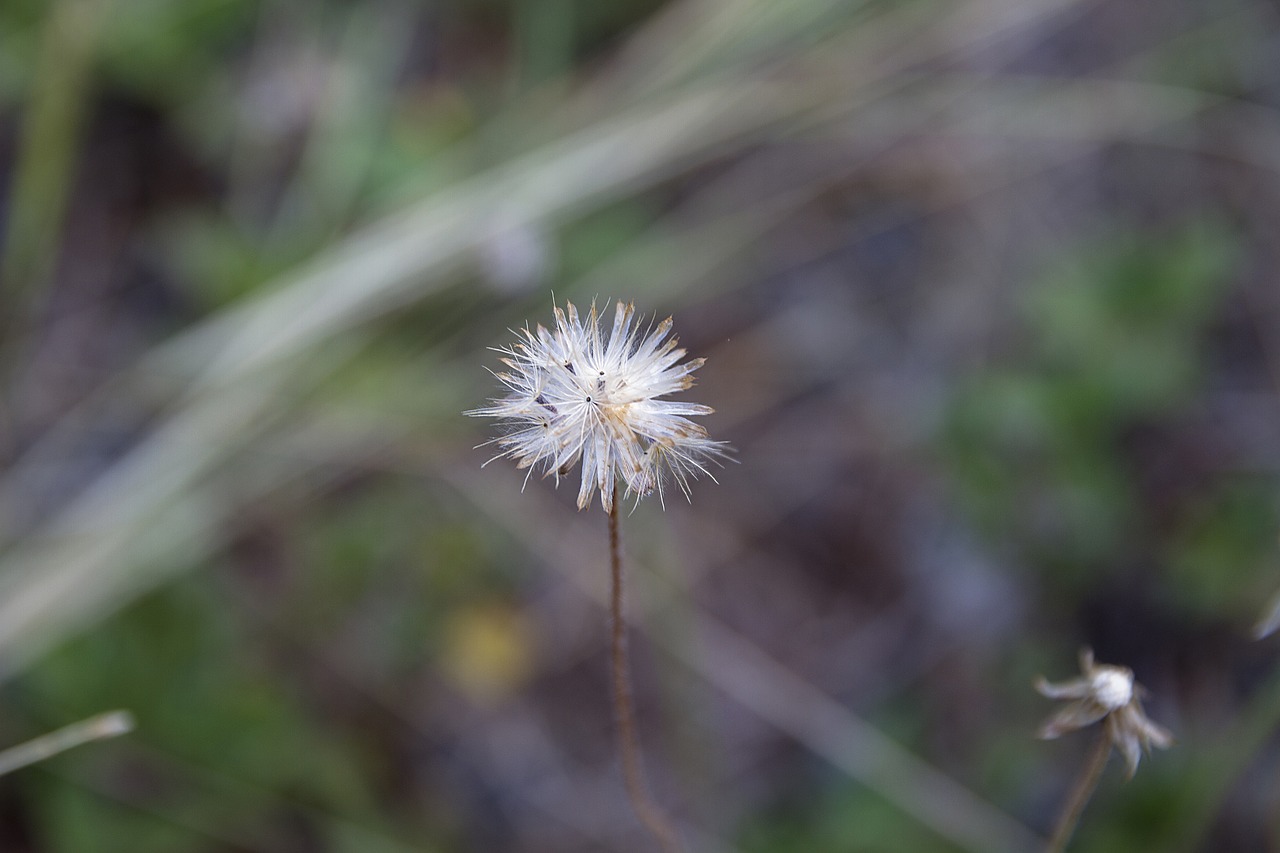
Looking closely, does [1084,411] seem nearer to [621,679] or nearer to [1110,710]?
[1110,710]

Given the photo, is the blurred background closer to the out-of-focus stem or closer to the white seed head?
the out-of-focus stem

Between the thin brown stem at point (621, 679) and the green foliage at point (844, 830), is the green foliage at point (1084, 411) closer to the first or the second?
the green foliage at point (844, 830)

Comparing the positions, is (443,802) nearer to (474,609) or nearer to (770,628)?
(474,609)

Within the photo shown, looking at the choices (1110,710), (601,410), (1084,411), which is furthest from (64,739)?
(1084,411)

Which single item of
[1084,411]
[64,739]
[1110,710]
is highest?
[1084,411]

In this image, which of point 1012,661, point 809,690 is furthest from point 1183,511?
point 809,690

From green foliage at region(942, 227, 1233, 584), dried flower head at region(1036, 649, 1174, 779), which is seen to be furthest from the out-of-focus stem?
green foliage at region(942, 227, 1233, 584)
